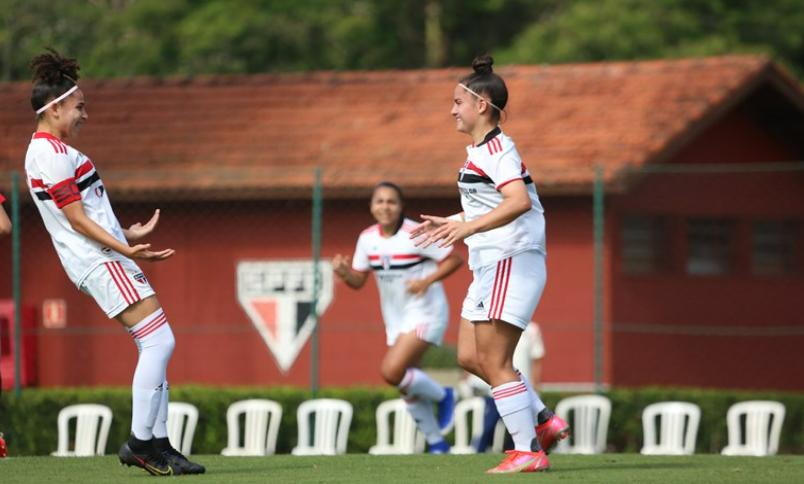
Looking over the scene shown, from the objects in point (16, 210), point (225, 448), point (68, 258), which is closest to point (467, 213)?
point (68, 258)

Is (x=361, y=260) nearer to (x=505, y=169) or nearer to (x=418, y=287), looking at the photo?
(x=418, y=287)

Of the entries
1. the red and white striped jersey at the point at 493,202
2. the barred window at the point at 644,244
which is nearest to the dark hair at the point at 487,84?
the red and white striped jersey at the point at 493,202

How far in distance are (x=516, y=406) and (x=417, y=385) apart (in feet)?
10.8

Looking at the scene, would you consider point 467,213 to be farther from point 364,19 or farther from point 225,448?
point 364,19

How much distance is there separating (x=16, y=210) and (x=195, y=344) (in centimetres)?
504

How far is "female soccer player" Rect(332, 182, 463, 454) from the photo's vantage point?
466 inches

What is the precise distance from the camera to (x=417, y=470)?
9.20 m

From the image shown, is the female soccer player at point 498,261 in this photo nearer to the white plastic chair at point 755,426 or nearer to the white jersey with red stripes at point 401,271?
the white jersey with red stripes at point 401,271

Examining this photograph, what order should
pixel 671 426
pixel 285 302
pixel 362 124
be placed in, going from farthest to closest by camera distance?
1. pixel 362 124
2. pixel 285 302
3. pixel 671 426

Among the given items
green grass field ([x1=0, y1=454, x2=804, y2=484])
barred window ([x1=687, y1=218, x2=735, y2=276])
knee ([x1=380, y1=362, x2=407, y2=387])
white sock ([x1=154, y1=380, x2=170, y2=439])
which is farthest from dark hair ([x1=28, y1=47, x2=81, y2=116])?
barred window ([x1=687, y1=218, x2=735, y2=276])

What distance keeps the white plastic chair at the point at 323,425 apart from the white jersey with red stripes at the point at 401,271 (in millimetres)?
3047

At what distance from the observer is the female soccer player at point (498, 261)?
28.1 ft

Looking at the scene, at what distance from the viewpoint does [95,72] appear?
101ft

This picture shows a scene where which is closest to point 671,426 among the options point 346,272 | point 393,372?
point 393,372
